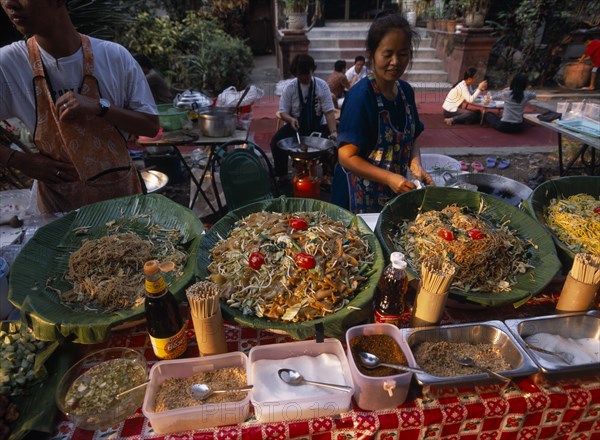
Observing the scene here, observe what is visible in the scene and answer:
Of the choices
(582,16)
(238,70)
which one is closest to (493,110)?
(582,16)

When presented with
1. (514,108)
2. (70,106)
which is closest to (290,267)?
(70,106)

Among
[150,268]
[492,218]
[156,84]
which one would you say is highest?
[156,84]

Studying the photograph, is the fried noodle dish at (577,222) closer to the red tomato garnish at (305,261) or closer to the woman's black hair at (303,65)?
the red tomato garnish at (305,261)

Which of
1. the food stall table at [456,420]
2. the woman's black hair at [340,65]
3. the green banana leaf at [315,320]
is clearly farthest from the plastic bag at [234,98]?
the food stall table at [456,420]

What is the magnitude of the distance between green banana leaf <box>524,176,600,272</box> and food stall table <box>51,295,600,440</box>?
2.96ft

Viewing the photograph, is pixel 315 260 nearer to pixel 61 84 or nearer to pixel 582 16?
pixel 61 84

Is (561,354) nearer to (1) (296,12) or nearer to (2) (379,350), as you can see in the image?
(2) (379,350)

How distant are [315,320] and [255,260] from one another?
1.40 feet

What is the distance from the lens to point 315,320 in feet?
5.36

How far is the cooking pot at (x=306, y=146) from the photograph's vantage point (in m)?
4.93

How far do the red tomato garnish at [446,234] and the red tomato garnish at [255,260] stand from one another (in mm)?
988

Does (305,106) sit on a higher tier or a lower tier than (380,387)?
higher

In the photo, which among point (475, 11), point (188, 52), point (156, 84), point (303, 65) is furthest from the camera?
point (188, 52)

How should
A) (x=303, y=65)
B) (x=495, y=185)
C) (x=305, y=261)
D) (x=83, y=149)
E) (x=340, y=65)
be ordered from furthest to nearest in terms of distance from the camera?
(x=340, y=65) → (x=303, y=65) → (x=495, y=185) → (x=83, y=149) → (x=305, y=261)
